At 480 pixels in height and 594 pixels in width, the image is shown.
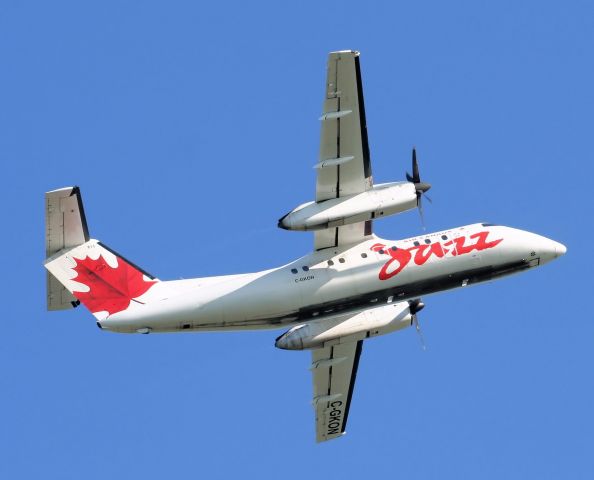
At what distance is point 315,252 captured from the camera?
37.2 metres

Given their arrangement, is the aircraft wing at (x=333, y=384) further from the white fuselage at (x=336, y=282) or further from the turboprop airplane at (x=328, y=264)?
the white fuselage at (x=336, y=282)

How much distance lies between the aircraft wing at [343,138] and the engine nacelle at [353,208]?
0.94 ft

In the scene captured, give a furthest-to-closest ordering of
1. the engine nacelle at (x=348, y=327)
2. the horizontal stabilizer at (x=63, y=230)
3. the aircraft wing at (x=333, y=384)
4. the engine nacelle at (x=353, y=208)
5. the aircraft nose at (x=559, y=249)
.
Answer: the aircraft wing at (x=333, y=384)
the engine nacelle at (x=348, y=327)
the aircraft nose at (x=559, y=249)
the horizontal stabilizer at (x=63, y=230)
the engine nacelle at (x=353, y=208)

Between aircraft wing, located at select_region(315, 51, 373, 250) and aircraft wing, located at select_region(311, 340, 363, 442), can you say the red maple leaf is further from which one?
aircraft wing, located at select_region(311, 340, 363, 442)

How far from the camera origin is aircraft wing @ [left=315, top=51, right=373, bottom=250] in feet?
112

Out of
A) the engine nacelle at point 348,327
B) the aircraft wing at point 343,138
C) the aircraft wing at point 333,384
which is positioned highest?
the aircraft wing at point 343,138

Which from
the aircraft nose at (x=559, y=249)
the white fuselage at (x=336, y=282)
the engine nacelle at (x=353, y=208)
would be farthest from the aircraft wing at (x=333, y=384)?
the aircraft nose at (x=559, y=249)

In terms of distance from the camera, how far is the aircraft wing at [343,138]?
3416 centimetres

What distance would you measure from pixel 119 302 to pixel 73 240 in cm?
219

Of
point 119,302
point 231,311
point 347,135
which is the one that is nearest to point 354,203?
point 347,135

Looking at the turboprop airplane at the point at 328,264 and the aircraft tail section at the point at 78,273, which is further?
the aircraft tail section at the point at 78,273

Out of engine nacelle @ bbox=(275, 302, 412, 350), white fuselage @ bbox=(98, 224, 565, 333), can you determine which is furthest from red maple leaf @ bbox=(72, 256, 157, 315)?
engine nacelle @ bbox=(275, 302, 412, 350)

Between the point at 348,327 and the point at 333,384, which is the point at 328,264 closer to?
the point at 348,327

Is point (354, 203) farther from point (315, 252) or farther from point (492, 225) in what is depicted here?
point (492, 225)
